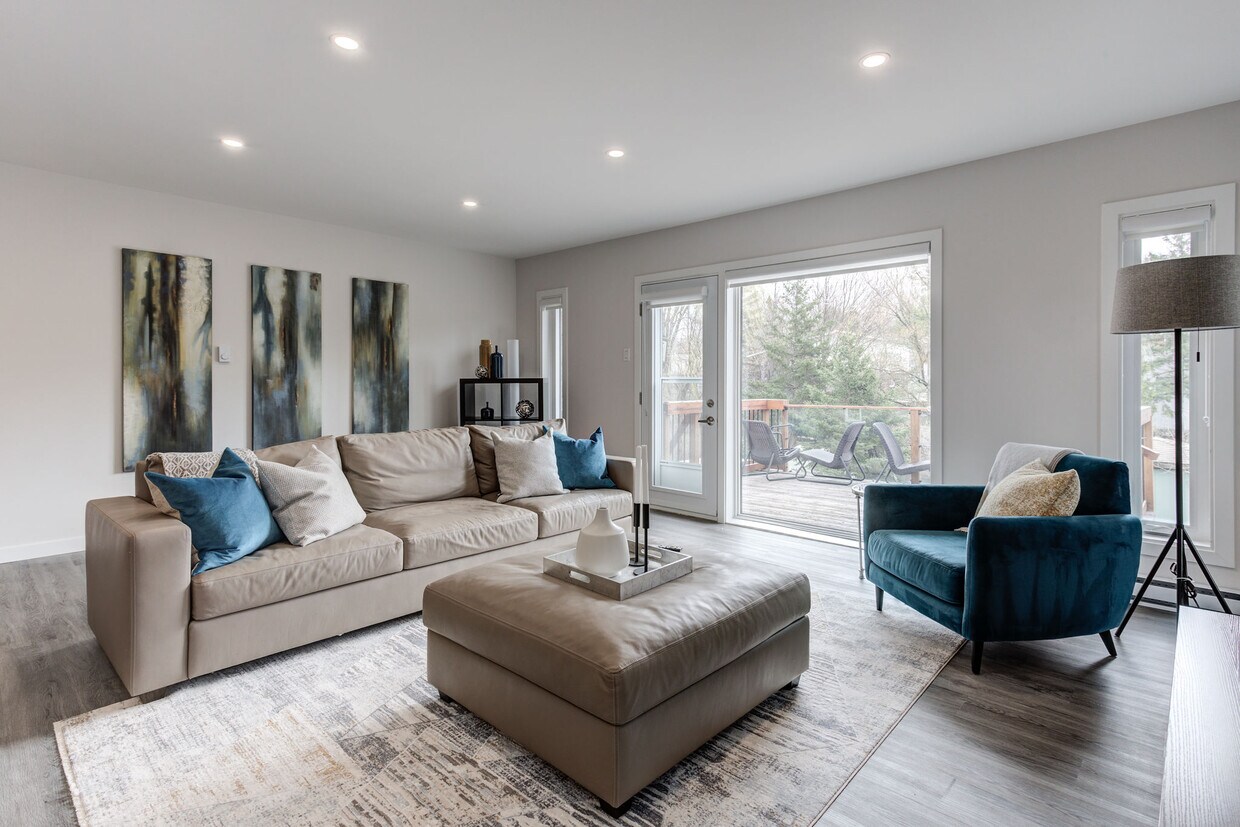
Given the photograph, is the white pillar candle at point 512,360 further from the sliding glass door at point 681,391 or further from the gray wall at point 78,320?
the gray wall at point 78,320

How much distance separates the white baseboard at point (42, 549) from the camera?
12.7ft

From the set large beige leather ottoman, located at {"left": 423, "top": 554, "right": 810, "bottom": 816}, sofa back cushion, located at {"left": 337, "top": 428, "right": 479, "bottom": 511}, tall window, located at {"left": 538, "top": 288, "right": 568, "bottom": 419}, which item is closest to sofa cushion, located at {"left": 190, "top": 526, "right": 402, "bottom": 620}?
sofa back cushion, located at {"left": 337, "top": 428, "right": 479, "bottom": 511}

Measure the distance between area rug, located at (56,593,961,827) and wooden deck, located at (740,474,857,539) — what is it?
2.61 metres

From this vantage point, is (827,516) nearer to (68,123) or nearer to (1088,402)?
(1088,402)

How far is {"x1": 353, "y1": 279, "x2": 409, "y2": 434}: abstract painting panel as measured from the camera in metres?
5.43

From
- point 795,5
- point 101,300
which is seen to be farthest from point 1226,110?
point 101,300

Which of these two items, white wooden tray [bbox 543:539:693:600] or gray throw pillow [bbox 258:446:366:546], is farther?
gray throw pillow [bbox 258:446:366:546]

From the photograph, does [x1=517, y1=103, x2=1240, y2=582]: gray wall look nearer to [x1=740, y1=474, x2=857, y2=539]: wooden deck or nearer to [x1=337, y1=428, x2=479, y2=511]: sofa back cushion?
[x1=740, y1=474, x2=857, y2=539]: wooden deck

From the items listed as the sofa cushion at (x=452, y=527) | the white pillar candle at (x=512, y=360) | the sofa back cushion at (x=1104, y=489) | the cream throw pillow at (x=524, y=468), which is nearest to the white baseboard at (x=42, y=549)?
the sofa cushion at (x=452, y=527)

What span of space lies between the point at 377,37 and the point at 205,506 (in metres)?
1.92

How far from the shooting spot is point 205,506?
7.66ft

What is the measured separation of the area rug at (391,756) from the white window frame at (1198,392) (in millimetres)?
1808

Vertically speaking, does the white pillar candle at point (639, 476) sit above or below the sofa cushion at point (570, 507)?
above

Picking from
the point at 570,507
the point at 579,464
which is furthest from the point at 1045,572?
the point at 579,464
